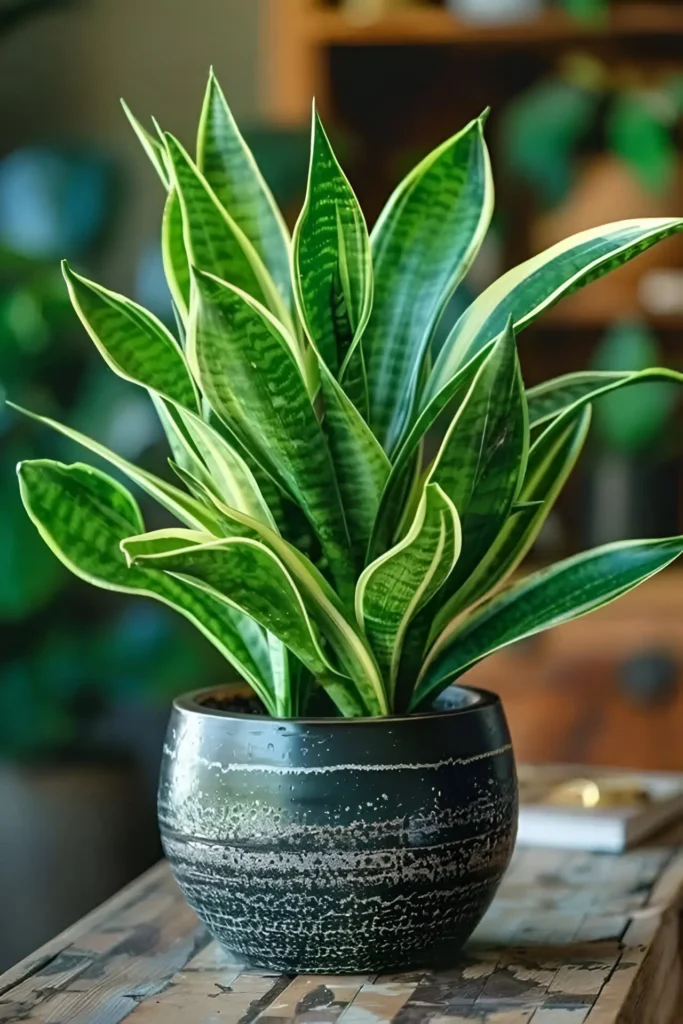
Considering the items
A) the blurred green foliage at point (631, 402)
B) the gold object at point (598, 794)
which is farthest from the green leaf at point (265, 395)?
the blurred green foliage at point (631, 402)

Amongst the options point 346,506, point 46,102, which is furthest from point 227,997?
point 46,102

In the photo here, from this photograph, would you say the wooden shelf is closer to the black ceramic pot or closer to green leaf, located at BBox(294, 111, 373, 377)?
green leaf, located at BBox(294, 111, 373, 377)

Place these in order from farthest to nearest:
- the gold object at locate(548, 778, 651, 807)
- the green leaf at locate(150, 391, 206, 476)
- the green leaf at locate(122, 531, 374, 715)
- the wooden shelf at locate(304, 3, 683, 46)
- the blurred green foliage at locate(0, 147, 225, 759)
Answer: the wooden shelf at locate(304, 3, 683, 46) < the blurred green foliage at locate(0, 147, 225, 759) < the gold object at locate(548, 778, 651, 807) < the green leaf at locate(150, 391, 206, 476) < the green leaf at locate(122, 531, 374, 715)

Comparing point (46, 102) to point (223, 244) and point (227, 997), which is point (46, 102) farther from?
point (227, 997)

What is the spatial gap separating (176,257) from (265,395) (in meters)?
0.12

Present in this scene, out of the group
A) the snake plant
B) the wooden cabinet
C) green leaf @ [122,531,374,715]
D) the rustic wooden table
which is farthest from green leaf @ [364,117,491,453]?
the wooden cabinet

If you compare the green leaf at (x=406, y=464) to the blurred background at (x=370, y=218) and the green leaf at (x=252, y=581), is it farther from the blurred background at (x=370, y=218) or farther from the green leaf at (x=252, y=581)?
the blurred background at (x=370, y=218)

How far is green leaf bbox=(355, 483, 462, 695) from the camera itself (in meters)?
0.58

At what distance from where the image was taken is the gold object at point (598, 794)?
95cm

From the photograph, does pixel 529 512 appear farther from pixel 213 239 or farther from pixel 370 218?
pixel 370 218

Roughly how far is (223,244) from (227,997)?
34cm

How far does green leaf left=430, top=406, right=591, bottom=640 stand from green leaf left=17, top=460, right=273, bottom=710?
0.10 metres

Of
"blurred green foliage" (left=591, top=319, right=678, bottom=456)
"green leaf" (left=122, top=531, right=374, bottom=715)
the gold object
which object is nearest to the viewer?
"green leaf" (left=122, top=531, right=374, bottom=715)

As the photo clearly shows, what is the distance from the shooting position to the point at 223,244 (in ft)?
2.22
